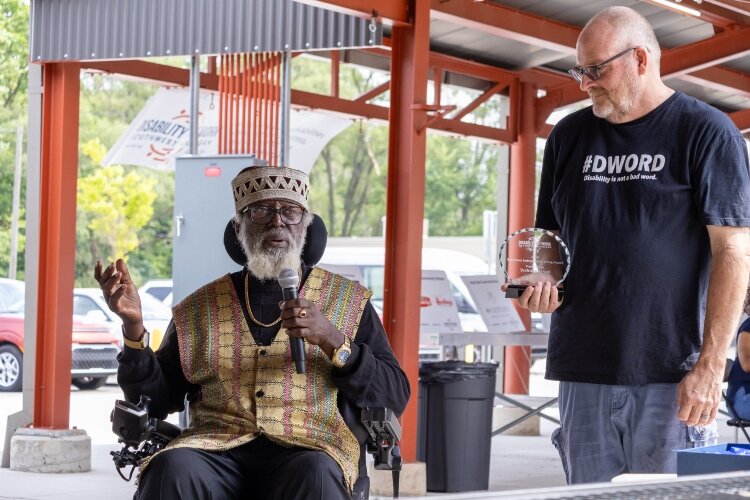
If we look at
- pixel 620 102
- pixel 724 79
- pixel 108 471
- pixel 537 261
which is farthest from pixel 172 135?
pixel 620 102

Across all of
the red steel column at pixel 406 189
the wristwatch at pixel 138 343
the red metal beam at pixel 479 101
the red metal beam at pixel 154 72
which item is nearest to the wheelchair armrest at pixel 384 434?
the wristwatch at pixel 138 343

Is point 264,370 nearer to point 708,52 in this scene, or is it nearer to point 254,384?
point 254,384

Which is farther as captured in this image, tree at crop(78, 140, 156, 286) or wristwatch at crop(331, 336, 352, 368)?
tree at crop(78, 140, 156, 286)

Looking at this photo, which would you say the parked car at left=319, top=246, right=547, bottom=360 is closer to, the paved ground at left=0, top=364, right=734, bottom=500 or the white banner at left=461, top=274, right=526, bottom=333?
the paved ground at left=0, top=364, right=734, bottom=500

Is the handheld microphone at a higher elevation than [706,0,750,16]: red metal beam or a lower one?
lower

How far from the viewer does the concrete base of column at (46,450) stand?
8586mm

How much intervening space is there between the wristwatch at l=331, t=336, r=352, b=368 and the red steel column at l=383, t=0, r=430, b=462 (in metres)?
3.74

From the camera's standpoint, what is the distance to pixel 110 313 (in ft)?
64.1

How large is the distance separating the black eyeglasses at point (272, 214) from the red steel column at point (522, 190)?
7958 mm

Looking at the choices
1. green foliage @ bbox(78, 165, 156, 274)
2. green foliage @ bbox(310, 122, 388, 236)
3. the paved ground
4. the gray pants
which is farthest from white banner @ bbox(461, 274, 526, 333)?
green foliage @ bbox(310, 122, 388, 236)

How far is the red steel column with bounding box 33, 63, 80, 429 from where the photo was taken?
852cm

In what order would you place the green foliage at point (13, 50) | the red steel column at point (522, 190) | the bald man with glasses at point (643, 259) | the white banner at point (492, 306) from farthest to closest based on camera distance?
the green foliage at point (13, 50), the red steel column at point (522, 190), the white banner at point (492, 306), the bald man with glasses at point (643, 259)

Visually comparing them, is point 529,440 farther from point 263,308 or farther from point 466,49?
point 263,308

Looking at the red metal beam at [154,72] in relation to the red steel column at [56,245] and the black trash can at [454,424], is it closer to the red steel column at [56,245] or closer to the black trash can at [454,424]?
the red steel column at [56,245]
